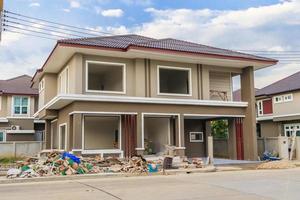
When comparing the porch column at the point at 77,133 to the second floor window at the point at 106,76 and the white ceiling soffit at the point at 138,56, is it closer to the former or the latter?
the second floor window at the point at 106,76

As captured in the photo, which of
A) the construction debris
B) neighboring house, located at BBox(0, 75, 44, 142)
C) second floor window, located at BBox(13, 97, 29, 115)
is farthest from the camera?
second floor window, located at BBox(13, 97, 29, 115)

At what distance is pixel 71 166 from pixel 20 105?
62.9 feet

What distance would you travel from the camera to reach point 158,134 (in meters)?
23.7

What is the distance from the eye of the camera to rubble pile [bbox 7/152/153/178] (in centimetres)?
1569

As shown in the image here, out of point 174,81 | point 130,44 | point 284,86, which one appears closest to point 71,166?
point 130,44

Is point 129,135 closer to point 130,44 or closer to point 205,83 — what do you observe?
point 130,44

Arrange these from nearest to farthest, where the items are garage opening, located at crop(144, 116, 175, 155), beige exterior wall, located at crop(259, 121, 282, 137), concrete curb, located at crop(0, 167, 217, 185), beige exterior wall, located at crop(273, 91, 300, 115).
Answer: concrete curb, located at crop(0, 167, 217, 185) → garage opening, located at crop(144, 116, 175, 155) → beige exterior wall, located at crop(273, 91, 300, 115) → beige exterior wall, located at crop(259, 121, 282, 137)

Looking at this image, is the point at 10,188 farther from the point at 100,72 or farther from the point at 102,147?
the point at 100,72

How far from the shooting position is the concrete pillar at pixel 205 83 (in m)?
22.8

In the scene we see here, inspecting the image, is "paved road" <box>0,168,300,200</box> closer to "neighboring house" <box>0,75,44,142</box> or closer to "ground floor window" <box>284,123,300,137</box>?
"ground floor window" <box>284,123,300,137</box>

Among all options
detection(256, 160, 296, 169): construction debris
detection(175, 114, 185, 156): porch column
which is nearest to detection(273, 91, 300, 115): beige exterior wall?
detection(256, 160, 296, 169): construction debris

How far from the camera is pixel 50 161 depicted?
54.6 feet

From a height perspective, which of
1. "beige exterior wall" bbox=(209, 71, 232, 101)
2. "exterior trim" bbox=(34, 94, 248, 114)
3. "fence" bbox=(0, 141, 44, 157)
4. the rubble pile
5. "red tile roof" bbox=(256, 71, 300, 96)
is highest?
"red tile roof" bbox=(256, 71, 300, 96)

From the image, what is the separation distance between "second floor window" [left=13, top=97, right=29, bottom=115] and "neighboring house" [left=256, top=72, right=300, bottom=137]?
22.0 meters
